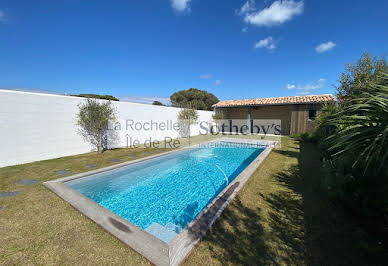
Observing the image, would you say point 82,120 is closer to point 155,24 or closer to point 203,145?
point 203,145

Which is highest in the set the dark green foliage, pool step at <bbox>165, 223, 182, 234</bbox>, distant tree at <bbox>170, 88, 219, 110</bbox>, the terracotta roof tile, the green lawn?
distant tree at <bbox>170, 88, 219, 110</bbox>

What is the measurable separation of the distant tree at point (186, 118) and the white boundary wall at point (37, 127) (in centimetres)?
727

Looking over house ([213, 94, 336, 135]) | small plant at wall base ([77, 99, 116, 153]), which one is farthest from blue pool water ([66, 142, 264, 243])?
house ([213, 94, 336, 135])

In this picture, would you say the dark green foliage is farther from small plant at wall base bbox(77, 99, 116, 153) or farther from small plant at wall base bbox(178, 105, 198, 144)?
small plant at wall base bbox(178, 105, 198, 144)

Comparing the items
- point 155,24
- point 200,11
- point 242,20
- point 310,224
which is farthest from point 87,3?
point 310,224

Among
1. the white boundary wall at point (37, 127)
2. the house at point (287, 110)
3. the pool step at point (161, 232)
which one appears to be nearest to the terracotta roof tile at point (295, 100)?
the house at point (287, 110)

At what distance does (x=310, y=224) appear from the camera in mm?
2402

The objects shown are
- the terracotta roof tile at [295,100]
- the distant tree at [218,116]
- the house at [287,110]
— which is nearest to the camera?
the terracotta roof tile at [295,100]

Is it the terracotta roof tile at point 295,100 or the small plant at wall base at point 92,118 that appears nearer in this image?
the small plant at wall base at point 92,118

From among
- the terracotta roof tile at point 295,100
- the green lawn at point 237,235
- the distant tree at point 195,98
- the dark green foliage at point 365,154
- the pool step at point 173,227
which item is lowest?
the pool step at point 173,227

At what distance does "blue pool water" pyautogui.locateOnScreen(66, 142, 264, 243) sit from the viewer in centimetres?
332

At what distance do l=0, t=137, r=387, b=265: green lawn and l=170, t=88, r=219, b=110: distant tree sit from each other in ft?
81.8

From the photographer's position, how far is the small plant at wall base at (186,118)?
1308 cm

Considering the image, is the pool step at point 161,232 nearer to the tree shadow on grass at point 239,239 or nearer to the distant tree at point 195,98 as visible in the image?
the tree shadow on grass at point 239,239
